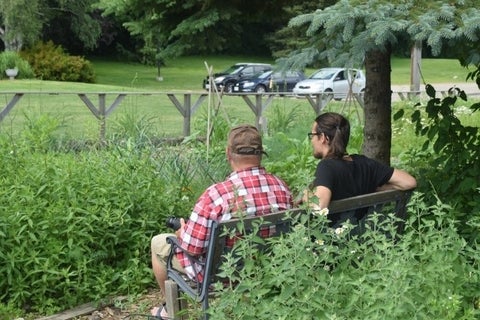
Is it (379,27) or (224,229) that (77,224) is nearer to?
(224,229)

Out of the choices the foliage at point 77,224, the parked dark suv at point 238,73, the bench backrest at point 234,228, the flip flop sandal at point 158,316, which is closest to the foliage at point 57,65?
the parked dark suv at point 238,73

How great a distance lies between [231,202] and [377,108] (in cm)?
270

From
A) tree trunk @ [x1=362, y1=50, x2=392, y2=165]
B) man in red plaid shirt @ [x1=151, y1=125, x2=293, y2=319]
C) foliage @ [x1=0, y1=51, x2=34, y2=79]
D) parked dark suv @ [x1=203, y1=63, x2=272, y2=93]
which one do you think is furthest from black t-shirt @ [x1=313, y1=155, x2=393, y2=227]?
foliage @ [x1=0, y1=51, x2=34, y2=79]

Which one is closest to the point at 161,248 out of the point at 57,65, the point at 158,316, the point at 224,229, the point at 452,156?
the point at 158,316

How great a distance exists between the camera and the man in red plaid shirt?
392 centimetres

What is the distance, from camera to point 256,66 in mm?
36812

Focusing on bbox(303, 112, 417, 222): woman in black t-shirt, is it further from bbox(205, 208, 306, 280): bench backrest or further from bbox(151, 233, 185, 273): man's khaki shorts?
bbox(151, 233, 185, 273): man's khaki shorts

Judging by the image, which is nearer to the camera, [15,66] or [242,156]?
[242,156]

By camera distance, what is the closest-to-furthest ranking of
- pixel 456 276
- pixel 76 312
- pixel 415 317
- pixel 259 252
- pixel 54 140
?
pixel 415 317, pixel 456 276, pixel 259 252, pixel 76 312, pixel 54 140

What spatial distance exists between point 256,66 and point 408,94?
68.5 feet

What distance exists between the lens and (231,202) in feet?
12.8

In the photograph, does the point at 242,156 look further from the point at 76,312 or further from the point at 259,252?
the point at 76,312

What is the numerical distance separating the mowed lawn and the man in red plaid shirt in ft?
9.95

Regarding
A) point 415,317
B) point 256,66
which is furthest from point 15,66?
point 415,317
